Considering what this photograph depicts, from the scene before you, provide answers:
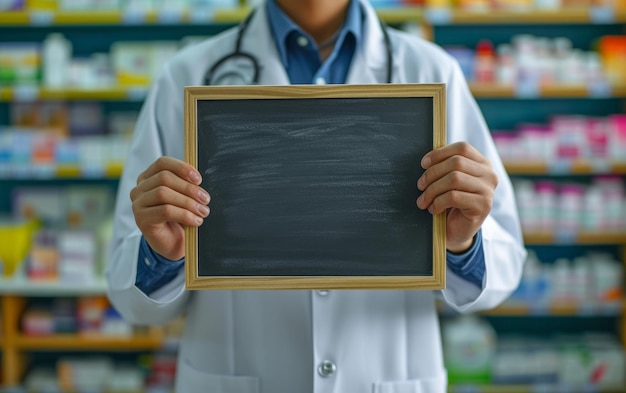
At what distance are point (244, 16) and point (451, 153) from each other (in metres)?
3.00

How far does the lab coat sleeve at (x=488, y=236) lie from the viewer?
173 cm

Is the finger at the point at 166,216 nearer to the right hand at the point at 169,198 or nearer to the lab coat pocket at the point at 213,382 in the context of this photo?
the right hand at the point at 169,198

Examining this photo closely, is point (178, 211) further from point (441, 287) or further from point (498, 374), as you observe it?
point (498, 374)

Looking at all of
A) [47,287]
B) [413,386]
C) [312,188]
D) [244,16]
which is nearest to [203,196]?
[312,188]

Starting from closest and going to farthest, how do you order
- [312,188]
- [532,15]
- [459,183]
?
1. [459,183]
2. [312,188]
3. [532,15]

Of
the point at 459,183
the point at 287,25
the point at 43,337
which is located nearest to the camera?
the point at 459,183

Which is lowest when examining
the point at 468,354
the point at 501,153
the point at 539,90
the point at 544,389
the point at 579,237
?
the point at 544,389

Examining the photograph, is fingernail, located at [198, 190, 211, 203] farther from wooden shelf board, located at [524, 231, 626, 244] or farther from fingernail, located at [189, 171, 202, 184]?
wooden shelf board, located at [524, 231, 626, 244]

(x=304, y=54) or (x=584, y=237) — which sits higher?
(x=304, y=54)

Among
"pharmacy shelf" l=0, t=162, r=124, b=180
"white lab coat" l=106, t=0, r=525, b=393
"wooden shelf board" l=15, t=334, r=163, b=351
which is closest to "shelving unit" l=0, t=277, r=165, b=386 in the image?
"wooden shelf board" l=15, t=334, r=163, b=351

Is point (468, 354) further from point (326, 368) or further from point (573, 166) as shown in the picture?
point (326, 368)

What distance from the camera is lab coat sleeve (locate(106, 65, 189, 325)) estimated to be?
1.73 m

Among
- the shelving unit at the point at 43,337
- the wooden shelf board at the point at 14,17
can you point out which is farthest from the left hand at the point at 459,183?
the wooden shelf board at the point at 14,17

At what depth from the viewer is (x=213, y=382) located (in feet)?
5.96
